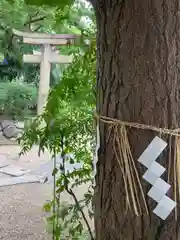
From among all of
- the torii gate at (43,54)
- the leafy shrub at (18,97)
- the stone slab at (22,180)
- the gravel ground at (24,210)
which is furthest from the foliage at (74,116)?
the leafy shrub at (18,97)

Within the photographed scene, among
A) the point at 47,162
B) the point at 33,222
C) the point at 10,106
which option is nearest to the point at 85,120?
the point at 33,222

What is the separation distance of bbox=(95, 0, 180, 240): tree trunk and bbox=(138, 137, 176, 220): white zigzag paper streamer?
11 millimetres

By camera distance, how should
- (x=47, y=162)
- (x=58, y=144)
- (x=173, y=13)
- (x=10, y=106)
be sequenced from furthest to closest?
(x=10, y=106) → (x=47, y=162) → (x=58, y=144) → (x=173, y=13)

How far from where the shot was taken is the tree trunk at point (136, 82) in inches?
23.0

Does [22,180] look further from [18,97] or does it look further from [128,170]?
[128,170]

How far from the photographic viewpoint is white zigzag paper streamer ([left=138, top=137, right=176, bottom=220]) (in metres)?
0.59

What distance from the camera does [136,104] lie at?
603mm

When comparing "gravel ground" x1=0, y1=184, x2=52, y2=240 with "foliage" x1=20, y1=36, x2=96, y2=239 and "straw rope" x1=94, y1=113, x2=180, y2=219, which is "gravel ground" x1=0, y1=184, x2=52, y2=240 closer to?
"foliage" x1=20, y1=36, x2=96, y2=239

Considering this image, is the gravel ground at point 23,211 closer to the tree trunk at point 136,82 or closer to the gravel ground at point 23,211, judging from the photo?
the gravel ground at point 23,211

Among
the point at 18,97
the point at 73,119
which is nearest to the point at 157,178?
the point at 73,119

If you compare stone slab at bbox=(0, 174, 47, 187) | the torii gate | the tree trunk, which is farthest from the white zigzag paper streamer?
stone slab at bbox=(0, 174, 47, 187)

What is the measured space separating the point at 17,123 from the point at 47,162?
1.19 m

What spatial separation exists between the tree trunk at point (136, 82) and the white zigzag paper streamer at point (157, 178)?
0.01 m

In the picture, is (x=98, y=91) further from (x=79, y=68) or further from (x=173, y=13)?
(x=79, y=68)
